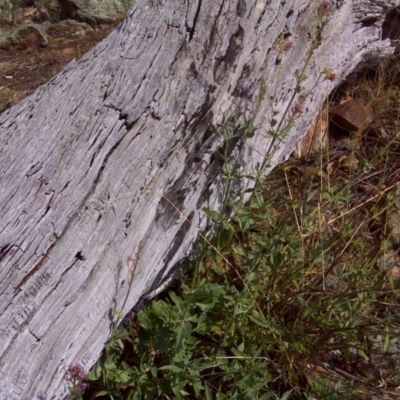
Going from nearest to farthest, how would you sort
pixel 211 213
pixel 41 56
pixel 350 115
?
pixel 211 213, pixel 350 115, pixel 41 56

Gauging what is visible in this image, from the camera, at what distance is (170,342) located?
228cm

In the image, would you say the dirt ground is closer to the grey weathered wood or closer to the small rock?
the grey weathered wood

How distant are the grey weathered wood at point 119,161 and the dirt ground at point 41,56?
1.22 metres

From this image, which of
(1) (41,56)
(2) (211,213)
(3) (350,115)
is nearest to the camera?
(2) (211,213)

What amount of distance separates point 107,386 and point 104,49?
155 centimetres

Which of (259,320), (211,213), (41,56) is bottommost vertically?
(259,320)

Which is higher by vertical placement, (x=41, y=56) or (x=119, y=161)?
(x=41, y=56)

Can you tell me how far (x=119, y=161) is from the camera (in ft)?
7.90

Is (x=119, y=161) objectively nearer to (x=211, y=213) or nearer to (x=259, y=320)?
(x=211, y=213)

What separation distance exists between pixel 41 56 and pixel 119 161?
2212 millimetres

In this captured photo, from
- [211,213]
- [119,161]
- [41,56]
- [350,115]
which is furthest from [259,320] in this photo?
[41,56]

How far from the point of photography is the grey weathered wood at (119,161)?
6.87 ft

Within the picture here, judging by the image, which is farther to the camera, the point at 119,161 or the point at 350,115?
the point at 350,115

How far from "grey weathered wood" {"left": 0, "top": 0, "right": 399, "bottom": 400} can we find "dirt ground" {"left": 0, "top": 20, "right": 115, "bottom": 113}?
1.22 m
